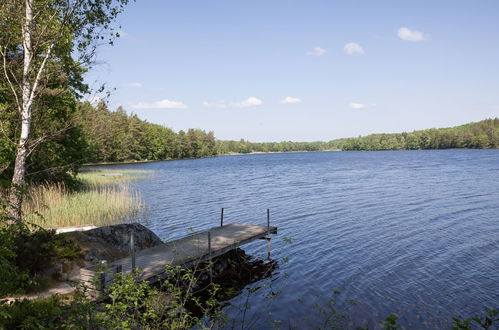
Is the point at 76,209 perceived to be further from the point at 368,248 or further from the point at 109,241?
the point at 368,248

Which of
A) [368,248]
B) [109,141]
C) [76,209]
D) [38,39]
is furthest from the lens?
[109,141]

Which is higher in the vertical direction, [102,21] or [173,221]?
[102,21]

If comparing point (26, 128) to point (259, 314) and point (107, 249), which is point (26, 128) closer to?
point (107, 249)

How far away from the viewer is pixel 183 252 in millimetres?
13547

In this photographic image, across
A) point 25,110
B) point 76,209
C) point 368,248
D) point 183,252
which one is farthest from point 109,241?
point 368,248

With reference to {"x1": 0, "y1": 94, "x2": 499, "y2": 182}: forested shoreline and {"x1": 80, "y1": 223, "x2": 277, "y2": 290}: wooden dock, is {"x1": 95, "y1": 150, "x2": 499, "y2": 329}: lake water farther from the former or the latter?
{"x1": 0, "y1": 94, "x2": 499, "y2": 182}: forested shoreline

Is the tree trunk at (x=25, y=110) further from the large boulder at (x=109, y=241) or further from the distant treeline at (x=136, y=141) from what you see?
the distant treeline at (x=136, y=141)

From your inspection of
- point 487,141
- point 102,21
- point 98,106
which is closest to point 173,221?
point 98,106

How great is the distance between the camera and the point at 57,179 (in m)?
26.1

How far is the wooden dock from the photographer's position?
35.6 ft

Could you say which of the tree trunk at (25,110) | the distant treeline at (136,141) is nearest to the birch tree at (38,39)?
the tree trunk at (25,110)

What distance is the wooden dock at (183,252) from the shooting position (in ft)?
35.6

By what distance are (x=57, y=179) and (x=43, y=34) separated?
16.4m

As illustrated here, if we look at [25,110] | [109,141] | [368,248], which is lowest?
[368,248]
